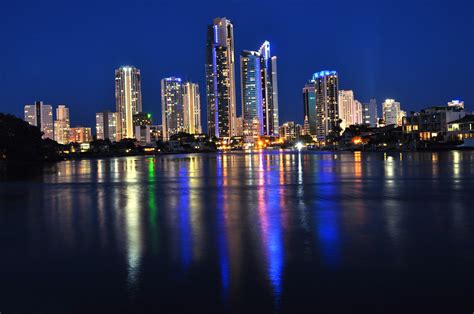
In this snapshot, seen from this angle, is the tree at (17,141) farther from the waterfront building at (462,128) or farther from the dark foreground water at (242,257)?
the waterfront building at (462,128)

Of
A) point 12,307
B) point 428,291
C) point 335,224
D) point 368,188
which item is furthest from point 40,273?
point 368,188

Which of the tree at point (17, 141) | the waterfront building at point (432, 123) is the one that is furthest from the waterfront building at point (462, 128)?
the tree at point (17, 141)

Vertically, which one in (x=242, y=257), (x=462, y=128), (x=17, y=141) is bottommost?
(x=242, y=257)

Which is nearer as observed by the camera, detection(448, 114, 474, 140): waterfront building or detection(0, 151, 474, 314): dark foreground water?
detection(0, 151, 474, 314): dark foreground water

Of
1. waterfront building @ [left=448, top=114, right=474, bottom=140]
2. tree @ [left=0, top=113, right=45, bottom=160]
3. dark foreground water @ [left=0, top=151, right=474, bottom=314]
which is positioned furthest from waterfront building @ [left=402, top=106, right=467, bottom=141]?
dark foreground water @ [left=0, top=151, right=474, bottom=314]

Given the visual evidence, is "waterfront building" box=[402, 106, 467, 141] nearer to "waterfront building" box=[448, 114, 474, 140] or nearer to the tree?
"waterfront building" box=[448, 114, 474, 140]

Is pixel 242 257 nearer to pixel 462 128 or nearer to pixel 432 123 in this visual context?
pixel 462 128

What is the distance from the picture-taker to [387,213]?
14.5m

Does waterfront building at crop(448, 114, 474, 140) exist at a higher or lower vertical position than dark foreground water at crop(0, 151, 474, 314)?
higher

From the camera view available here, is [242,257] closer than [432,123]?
Yes

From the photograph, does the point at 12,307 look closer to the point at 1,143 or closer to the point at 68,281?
the point at 68,281

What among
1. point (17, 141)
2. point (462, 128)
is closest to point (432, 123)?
point (462, 128)

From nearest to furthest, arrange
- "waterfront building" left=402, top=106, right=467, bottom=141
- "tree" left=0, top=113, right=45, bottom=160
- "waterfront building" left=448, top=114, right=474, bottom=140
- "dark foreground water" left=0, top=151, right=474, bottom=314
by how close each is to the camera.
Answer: "dark foreground water" left=0, top=151, right=474, bottom=314
"tree" left=0, top=113, right=45, bottom=160
"waterfront building" left=448, top=114, right=474, bottom=140
"waterfront building" left=402, top=106, right=467, bottom=141

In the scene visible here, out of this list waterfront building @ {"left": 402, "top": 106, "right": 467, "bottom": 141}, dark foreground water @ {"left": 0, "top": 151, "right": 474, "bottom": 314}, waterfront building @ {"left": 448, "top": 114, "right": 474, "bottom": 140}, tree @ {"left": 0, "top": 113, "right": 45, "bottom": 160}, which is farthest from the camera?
waterfront building @ {"left": 402, "top": 106, "right": 467, "bottom": 141}
